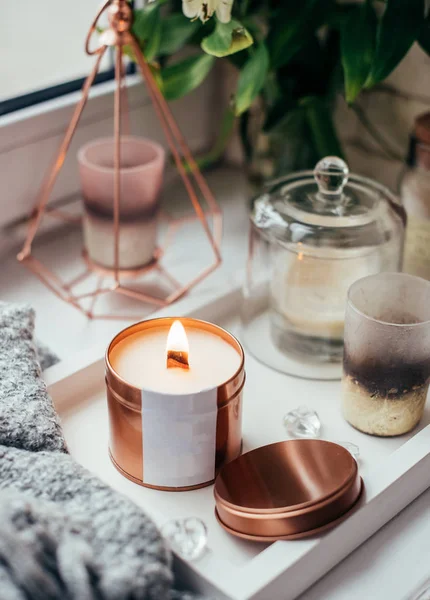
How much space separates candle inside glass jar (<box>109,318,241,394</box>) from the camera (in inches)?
19.5

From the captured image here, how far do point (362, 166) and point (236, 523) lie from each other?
1.78 feet

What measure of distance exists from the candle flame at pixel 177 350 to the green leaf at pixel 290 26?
1.03 feet

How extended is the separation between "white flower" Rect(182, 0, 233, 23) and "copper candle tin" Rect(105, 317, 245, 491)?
0.71 ft

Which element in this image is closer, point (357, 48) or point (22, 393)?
point (22, 393)

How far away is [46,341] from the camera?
663 mm

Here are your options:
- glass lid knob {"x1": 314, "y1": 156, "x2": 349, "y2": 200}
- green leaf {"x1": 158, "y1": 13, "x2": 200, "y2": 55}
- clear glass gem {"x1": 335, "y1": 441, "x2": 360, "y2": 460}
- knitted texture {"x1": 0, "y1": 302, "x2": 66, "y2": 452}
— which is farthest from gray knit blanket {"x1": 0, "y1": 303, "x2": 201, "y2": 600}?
green leaf {"x1": 158, "y1": 13, "x2": 200, "y2": 55}

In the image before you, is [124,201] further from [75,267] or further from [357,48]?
[357,48]

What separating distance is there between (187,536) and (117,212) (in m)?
0.29

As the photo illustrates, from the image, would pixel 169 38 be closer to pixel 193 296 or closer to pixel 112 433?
pixel 193 296

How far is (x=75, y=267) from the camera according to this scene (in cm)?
78

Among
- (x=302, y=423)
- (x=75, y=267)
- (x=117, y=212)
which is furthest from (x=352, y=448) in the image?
(x=75, y=267)

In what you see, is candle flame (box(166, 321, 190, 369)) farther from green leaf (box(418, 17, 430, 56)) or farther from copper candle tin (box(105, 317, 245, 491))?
green leaf (box(418, 17, 430, 56))

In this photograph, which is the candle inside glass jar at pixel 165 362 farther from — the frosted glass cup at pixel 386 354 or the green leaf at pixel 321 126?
the green leaf at pixel 321 126

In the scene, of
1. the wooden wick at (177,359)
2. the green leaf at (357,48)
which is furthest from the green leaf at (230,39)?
the wooden wick at (177,359)
